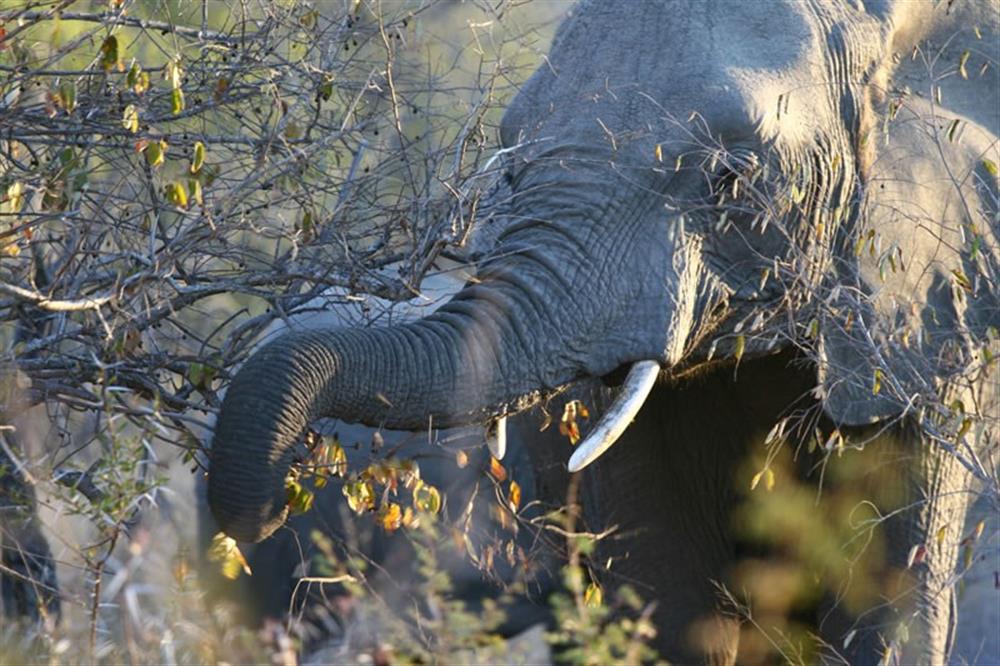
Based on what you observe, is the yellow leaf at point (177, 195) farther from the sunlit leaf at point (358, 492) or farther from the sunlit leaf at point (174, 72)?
the sunlit leaf at point (358, 492)

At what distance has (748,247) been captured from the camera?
4289 millimetres

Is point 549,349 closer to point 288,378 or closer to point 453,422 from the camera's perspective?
point 453,422

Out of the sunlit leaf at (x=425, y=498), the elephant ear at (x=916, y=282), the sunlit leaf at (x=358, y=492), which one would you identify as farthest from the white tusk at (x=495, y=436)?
the elephant ear at (x=916, y=282)

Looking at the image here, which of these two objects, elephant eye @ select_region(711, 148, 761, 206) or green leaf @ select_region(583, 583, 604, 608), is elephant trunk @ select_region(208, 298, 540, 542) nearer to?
green leaf @ select_region(583, 583, 604, 608)

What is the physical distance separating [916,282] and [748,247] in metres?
0.46

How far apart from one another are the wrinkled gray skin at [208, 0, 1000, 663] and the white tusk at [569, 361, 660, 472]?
4 cm

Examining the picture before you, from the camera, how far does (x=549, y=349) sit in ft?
13.2

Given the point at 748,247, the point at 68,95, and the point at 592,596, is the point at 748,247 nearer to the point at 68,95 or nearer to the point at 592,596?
the point at 592,596

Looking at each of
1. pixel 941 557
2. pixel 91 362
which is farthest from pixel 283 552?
pixel 91 362

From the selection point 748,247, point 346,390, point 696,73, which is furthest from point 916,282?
point 346,390

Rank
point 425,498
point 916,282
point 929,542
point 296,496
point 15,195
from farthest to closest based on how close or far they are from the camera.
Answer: point 929,542 < point 916,282 < point 425,498 < point 296,496 < point 15,195

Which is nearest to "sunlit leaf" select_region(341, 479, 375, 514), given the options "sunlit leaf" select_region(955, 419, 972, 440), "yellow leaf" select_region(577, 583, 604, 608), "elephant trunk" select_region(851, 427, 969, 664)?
"yellow leaf" select_region(577, 583, 604, 608)

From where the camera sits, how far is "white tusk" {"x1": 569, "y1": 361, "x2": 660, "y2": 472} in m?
3.96

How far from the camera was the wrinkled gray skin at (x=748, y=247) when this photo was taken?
399 cm
